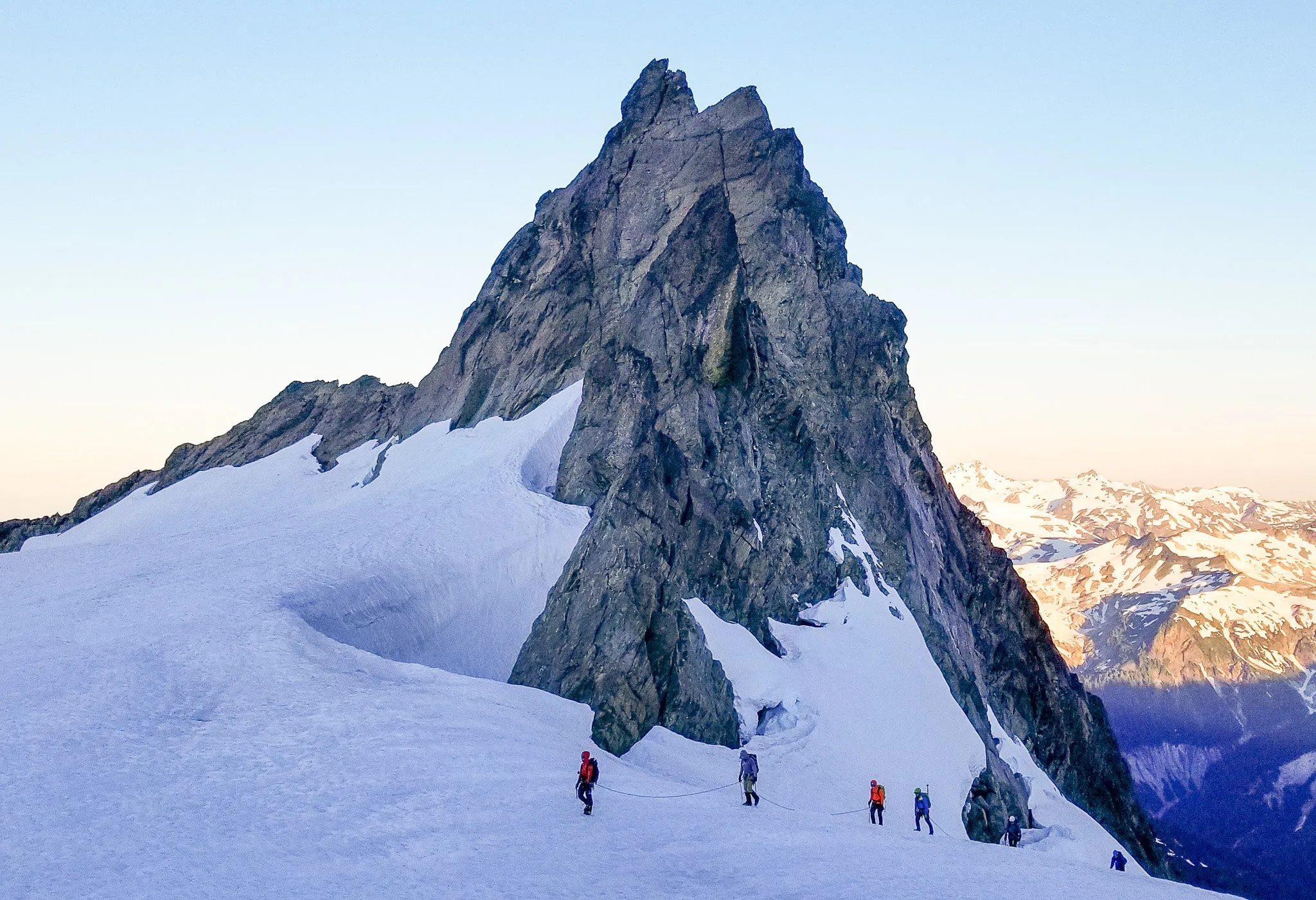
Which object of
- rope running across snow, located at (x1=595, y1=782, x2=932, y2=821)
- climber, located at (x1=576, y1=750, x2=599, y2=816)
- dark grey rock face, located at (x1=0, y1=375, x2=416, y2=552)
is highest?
dark grey rock face, located at (x1=0, y1=375, x2=416, y2=552)

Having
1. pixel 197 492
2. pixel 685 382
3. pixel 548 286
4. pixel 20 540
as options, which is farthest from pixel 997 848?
pixel 20 540

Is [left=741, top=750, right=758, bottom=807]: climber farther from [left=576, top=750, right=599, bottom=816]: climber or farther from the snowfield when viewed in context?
[left=576, top=750, right=599, bottom=816]: climber

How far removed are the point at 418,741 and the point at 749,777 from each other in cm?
799

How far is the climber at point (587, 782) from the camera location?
68.1ft

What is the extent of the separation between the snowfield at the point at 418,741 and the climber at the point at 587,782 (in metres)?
0.45

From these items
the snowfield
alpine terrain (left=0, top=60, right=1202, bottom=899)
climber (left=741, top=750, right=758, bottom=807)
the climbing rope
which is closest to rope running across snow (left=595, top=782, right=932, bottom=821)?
the climbing rope

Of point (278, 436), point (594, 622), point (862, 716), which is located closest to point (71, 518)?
point (278, 436)

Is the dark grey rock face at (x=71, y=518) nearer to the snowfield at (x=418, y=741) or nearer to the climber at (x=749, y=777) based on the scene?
Answer: the snowfield at (x=418, y=741)

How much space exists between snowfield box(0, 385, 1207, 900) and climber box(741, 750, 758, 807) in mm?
656

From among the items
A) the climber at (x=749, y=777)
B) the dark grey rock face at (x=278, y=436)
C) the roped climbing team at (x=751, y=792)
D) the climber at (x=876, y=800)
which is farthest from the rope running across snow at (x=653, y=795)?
the dark grey rock face at (x=278, y=436)

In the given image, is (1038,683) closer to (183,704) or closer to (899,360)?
(899,360)

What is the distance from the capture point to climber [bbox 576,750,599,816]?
20.8m

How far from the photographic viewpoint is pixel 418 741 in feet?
74.5

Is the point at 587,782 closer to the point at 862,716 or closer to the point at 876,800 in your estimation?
the point at 876,800
